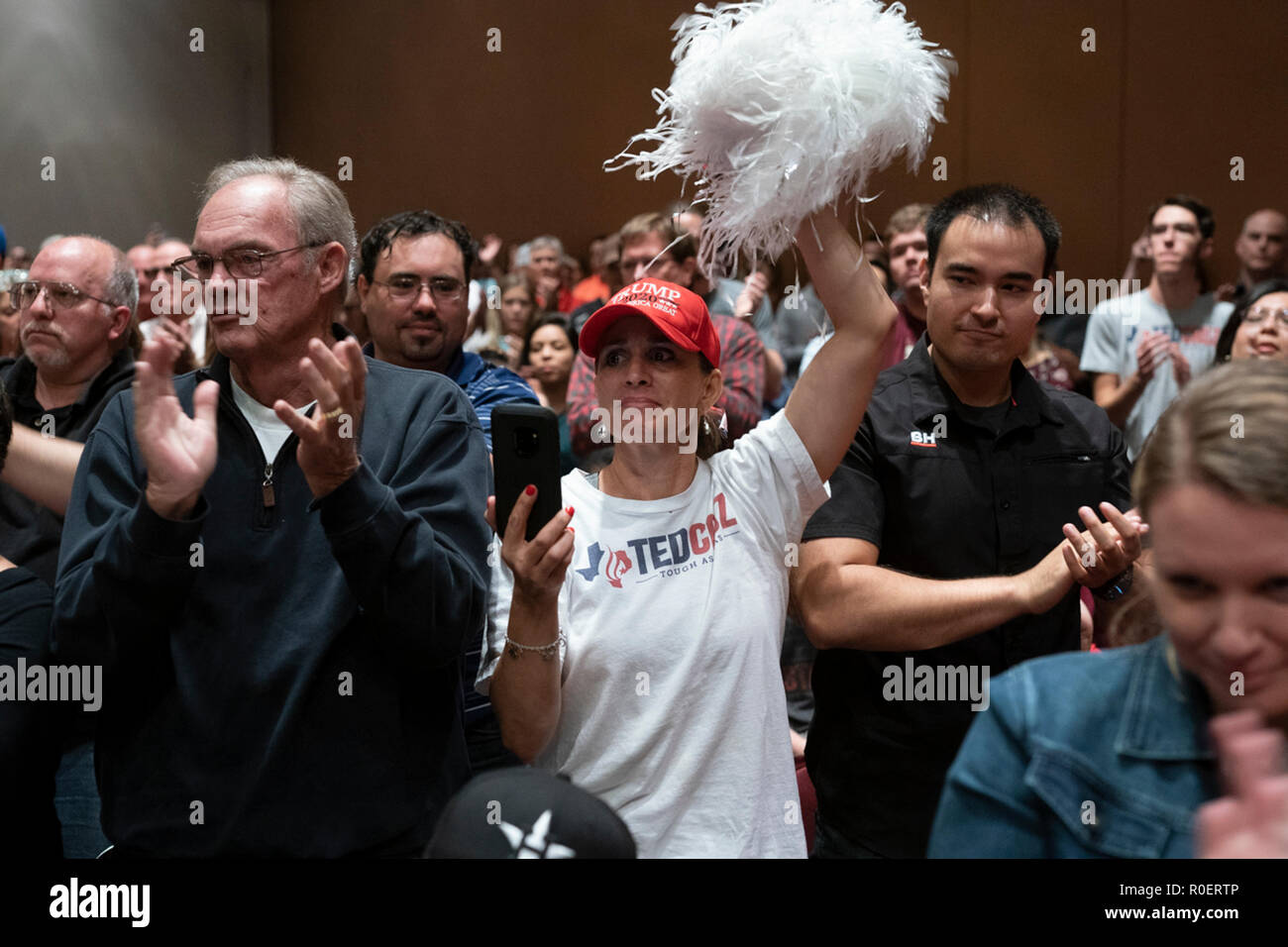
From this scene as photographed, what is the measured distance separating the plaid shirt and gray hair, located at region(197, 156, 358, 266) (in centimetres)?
138

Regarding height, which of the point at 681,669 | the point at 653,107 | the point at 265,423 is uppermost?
the point at 653,107

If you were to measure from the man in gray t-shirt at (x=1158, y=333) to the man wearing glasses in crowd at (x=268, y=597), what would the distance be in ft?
8.85

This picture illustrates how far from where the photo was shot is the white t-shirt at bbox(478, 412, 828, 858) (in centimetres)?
165

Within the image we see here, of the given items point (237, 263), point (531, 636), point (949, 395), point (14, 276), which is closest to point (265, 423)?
point (237, 263)

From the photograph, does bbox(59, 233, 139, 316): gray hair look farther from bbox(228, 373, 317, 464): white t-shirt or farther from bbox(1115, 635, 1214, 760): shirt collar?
bbox(1115, 635, 1214, 760): shirt collar

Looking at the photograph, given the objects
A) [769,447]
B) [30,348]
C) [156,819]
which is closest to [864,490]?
[769,447]

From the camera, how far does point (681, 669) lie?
5.46 feet

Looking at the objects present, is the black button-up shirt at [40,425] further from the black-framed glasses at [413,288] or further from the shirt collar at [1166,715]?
the shirt collar at [1166,715]

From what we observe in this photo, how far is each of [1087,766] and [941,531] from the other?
98 centimetres

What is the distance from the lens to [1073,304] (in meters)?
5.57

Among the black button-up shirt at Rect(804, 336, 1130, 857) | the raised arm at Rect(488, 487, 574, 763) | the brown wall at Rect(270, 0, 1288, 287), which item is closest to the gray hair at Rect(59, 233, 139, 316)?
the raised arm at Rect(488, 487, 574, 763)

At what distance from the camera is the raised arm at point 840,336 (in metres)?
1.71

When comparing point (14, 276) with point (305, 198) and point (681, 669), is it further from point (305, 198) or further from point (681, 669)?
point (681, 669)
